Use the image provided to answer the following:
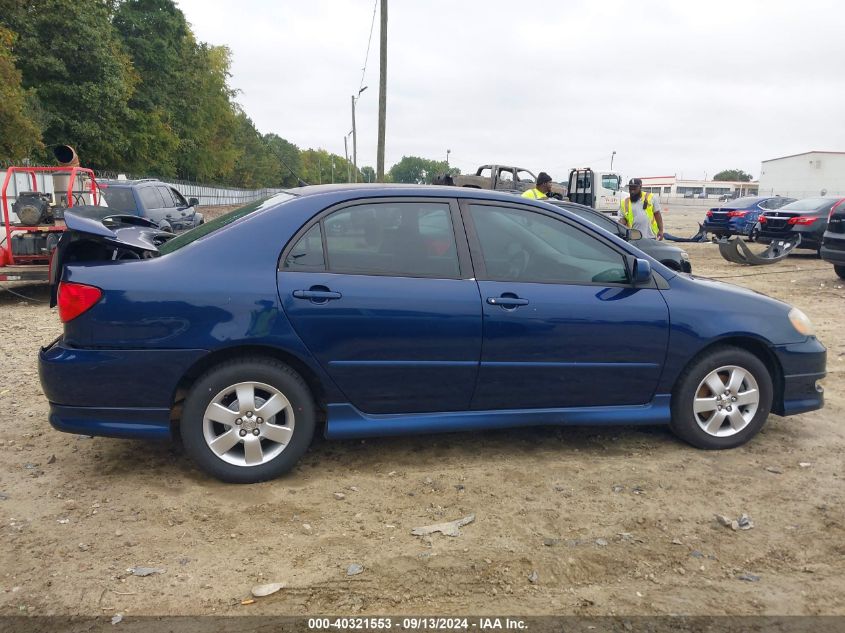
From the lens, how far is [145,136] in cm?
4412

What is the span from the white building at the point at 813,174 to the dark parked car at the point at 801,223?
53483 millimetres

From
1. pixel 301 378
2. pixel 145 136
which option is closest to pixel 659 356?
pixel 301 378

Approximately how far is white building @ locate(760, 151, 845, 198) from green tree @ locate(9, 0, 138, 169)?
186ft

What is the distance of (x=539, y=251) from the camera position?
4.19 m

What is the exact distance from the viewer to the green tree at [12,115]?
26.0 meters

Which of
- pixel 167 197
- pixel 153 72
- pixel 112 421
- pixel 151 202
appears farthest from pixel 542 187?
pixel 153 72

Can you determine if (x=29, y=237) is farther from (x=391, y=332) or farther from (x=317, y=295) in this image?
(x=391, y=332)

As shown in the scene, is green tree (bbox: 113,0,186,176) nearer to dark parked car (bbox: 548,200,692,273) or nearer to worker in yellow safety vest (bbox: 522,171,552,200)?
worker in yellow safety vest (bbox: 522,171,552,200)

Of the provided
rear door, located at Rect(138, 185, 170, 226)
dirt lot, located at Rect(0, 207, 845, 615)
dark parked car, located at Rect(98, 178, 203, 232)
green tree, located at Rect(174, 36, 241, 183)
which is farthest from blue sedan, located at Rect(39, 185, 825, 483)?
green tree, located at Rect(174, 36, 241, 183)

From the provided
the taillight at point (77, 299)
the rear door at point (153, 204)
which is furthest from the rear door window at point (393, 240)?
the rear door at point (153, 204)

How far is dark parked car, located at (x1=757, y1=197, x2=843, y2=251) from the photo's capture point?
15461mm

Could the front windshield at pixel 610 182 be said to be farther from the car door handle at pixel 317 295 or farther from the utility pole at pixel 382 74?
the car door handle at pixel 317 295

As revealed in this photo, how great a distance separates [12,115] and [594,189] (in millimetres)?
22644

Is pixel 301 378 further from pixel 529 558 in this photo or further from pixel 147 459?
pixel 529 558
